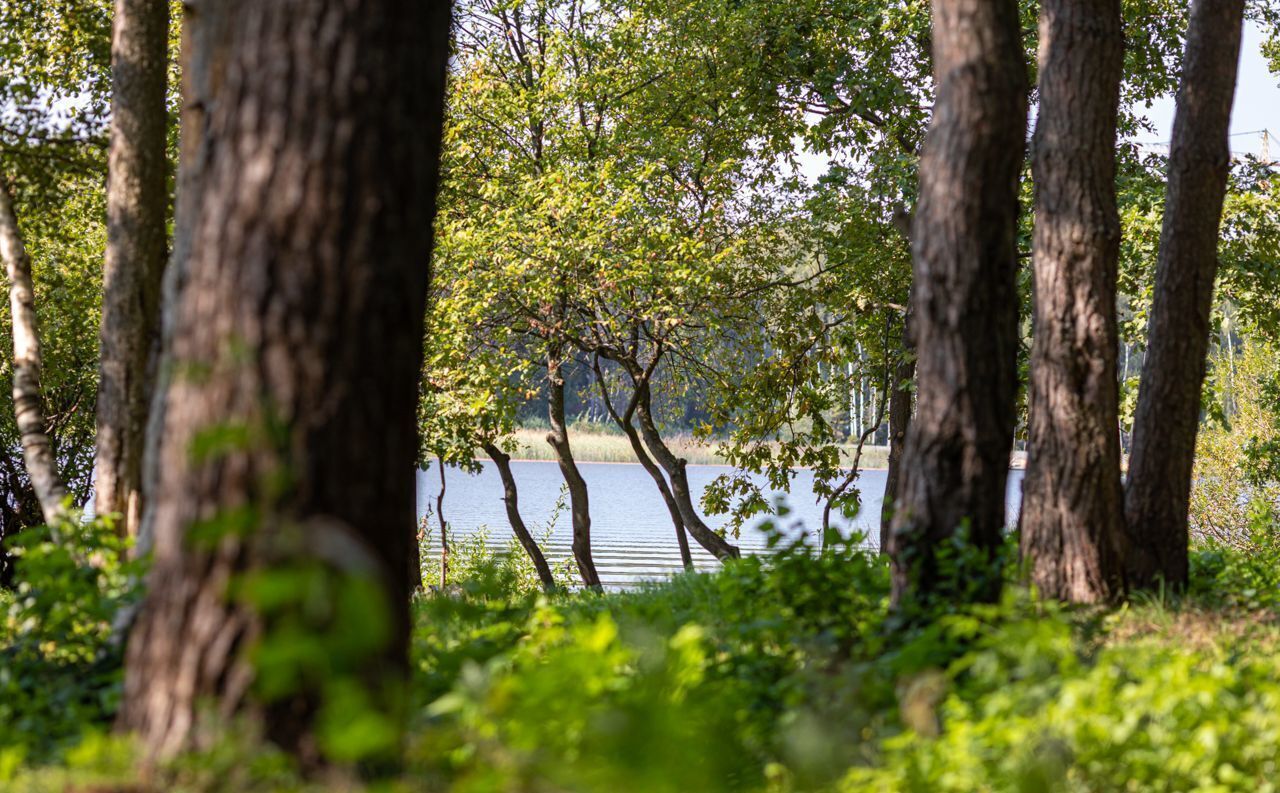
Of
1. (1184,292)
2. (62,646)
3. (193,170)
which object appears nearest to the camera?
(193,170)

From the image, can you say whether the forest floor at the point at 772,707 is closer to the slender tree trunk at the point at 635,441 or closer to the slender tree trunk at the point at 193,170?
the slender tree trunk at the point at 193,170

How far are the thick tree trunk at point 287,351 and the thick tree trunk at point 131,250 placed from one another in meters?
4.06

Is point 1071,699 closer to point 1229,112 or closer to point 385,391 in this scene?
point 385,391

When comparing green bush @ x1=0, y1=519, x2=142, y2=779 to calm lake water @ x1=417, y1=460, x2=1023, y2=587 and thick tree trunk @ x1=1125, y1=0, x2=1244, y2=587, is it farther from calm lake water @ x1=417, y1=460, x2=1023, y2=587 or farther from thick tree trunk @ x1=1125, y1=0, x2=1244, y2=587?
thick tree trunk @ x1=1125, y1=0, x2=1244, y2=587

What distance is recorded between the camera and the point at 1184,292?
291 inches

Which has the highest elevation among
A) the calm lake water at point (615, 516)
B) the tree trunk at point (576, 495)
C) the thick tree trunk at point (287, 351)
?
the thick tree trunk at point (287, 351)

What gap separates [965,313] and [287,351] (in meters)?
3.33

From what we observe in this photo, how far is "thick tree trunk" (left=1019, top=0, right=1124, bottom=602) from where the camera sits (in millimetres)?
6383

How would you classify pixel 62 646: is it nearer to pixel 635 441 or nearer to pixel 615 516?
pixel 635 441

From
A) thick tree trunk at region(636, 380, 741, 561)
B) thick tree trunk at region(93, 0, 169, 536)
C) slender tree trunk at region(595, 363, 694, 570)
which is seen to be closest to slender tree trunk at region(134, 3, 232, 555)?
thick tree trunk at region(93, 0, 169, 536)

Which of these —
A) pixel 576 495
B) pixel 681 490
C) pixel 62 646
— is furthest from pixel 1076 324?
pixel 576 495

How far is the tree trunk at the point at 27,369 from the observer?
7.51 m

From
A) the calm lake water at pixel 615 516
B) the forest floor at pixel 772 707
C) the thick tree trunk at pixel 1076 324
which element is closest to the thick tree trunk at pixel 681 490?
the calm lake water at pixel 615 516

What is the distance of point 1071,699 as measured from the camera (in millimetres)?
3529
